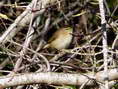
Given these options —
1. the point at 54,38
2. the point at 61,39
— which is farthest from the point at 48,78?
the point at 61,39

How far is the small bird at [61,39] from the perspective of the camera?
5.76m

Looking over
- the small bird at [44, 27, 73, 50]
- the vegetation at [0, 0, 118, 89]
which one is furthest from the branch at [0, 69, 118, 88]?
the small bird at [44, 27, 73, 50]

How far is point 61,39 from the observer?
6.25 m

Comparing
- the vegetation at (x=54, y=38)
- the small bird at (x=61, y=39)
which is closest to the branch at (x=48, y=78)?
the vegetation at (x=54, y=38)

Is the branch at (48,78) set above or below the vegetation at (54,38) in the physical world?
below

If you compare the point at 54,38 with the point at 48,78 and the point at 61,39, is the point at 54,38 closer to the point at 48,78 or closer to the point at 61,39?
the point at 61,39

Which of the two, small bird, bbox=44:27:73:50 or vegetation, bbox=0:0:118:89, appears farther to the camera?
small bird, bbox=44:27:73:50

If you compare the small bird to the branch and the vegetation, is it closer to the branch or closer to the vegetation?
the vegetation

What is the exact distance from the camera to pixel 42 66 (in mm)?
3078

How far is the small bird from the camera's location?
18.9 ft

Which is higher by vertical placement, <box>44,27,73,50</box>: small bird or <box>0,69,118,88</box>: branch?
<box>44,27,73,50</box>: small bird

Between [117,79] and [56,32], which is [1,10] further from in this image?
[117,79]

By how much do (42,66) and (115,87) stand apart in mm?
603

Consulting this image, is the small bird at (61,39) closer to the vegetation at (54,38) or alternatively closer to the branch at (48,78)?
the vegetation at (54,38)
